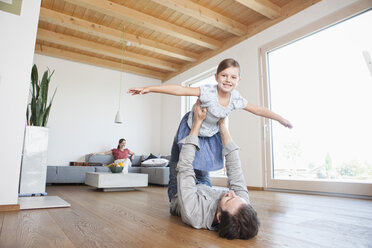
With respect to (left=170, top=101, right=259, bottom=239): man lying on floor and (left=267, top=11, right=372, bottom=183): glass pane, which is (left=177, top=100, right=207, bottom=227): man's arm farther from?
(left=267, top=11, right=372, bottom=183): glass pane

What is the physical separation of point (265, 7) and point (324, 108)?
5.82ft

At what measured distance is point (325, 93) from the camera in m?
3.43

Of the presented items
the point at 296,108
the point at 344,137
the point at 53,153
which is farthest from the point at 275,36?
the point at 53,153

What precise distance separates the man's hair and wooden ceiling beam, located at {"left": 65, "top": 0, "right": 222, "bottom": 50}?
379 cm

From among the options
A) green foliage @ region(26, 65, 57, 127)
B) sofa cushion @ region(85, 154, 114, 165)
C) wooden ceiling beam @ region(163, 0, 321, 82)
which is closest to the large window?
wooden ceiling beam @ region(163, 0, 321, 82)

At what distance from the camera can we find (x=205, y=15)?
4.08 meters

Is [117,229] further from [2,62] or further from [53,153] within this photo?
[53,153]

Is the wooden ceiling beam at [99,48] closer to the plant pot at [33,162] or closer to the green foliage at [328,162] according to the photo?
the plant pot at [33,162]

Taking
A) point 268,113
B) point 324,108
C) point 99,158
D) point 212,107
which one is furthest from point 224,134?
point 99,158

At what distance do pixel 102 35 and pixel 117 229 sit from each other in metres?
4.28

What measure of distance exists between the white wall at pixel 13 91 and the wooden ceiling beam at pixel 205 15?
2.25 metres

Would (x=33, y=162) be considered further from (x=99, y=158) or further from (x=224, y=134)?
(x=99, y=158)

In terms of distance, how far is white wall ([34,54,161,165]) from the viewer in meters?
5.59

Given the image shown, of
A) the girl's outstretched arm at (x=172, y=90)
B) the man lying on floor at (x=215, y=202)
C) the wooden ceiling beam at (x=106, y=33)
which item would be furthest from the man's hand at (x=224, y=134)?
the wooden ceiling beam at (x=106, y=33)
